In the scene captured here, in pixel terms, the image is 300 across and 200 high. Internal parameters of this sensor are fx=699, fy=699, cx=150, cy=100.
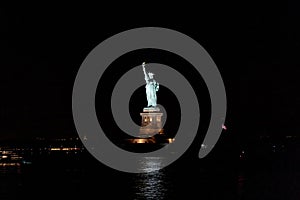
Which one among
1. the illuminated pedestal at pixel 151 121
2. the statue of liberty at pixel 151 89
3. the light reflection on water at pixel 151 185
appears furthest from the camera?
the statue of liberty at pixel 151 89

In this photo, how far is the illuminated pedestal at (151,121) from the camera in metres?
88.4

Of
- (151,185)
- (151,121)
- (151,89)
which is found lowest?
(151,185)

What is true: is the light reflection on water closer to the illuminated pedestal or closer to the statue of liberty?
the illuminated pedestal

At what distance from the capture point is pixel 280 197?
3241cm

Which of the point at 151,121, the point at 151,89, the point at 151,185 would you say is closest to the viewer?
the point at 151,185

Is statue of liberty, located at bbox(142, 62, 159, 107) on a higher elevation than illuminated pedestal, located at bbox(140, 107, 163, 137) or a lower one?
higher

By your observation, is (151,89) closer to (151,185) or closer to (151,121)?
(151,121)

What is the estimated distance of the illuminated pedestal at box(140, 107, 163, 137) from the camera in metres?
88.4

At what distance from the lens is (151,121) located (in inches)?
3516

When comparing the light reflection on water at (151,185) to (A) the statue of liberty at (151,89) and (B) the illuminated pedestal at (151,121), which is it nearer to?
(B) the illuminated pedestal at (151,121)

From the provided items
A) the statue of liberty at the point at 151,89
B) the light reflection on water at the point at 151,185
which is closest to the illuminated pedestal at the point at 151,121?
the statue of liberty at the point at 151,89

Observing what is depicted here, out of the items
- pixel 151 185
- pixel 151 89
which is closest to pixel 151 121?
pixel 151 89

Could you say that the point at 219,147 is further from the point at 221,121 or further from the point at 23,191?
the point at 23,191

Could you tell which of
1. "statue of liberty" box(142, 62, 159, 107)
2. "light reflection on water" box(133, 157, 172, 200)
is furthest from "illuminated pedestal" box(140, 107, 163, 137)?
"light reflection on water" box(133, 157, 172, 200)
